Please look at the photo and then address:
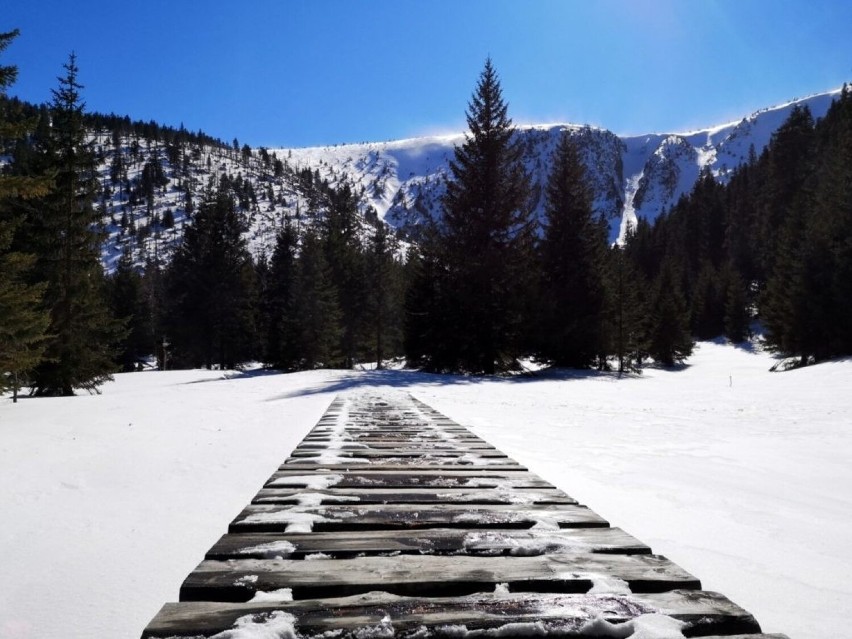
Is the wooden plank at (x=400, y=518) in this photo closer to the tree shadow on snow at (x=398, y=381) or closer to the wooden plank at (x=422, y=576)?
the wooden plank at (x=422, y=576)

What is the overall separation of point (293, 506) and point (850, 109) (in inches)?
2760

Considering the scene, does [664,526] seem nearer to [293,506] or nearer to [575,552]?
[575,552]

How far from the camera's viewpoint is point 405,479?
3.32 m

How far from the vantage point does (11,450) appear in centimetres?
619

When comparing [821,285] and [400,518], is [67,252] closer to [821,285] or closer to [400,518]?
[400,518]

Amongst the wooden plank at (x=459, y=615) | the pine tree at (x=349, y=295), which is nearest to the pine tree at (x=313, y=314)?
the pine tree at (x=349, y=295)

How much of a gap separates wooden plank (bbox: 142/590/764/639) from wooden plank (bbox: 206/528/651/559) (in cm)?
40

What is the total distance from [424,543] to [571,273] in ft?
86.7

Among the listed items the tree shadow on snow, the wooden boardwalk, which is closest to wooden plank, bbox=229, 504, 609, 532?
the wooden boardwalk

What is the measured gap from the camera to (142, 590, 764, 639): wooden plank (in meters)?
1.37

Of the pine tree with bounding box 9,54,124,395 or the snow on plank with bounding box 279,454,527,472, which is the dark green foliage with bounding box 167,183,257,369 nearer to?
the pine tree with bounding box 9,54,124,395

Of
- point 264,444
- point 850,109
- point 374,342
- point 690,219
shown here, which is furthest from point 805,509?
point 690,219

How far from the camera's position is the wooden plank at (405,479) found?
315 cm

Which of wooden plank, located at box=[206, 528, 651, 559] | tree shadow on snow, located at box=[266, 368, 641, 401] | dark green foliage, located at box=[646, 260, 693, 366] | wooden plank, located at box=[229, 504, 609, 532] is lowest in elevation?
tree shadow on snow, located at box=[266, 368, 641, 401]
